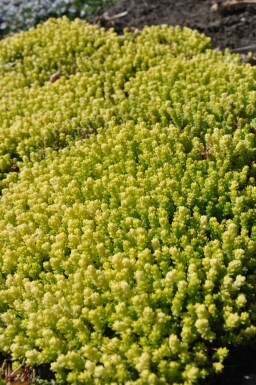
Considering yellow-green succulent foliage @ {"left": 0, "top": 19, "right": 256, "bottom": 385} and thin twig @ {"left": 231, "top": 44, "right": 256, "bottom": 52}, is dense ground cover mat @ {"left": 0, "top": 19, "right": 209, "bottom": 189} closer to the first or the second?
yellow-green succulent foliage @ {"left": 0, "top": 19, "right": 256, "bottom": 385}

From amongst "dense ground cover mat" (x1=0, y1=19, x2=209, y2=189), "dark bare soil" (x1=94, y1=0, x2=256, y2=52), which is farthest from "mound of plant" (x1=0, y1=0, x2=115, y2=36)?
"dense ground cover mat" (x1=0, y1=19, x2=209, y2=189)

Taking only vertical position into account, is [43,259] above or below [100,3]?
below

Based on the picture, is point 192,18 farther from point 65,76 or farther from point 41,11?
point 41,11

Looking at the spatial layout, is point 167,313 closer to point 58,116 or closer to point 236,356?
point 236,356

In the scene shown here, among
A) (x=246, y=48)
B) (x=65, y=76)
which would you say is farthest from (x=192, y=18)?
(x=65, y=76)

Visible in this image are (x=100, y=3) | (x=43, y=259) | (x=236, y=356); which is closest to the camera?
(x=236, y=356)

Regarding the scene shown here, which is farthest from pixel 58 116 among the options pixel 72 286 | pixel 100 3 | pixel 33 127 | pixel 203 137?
pixel 100 3
